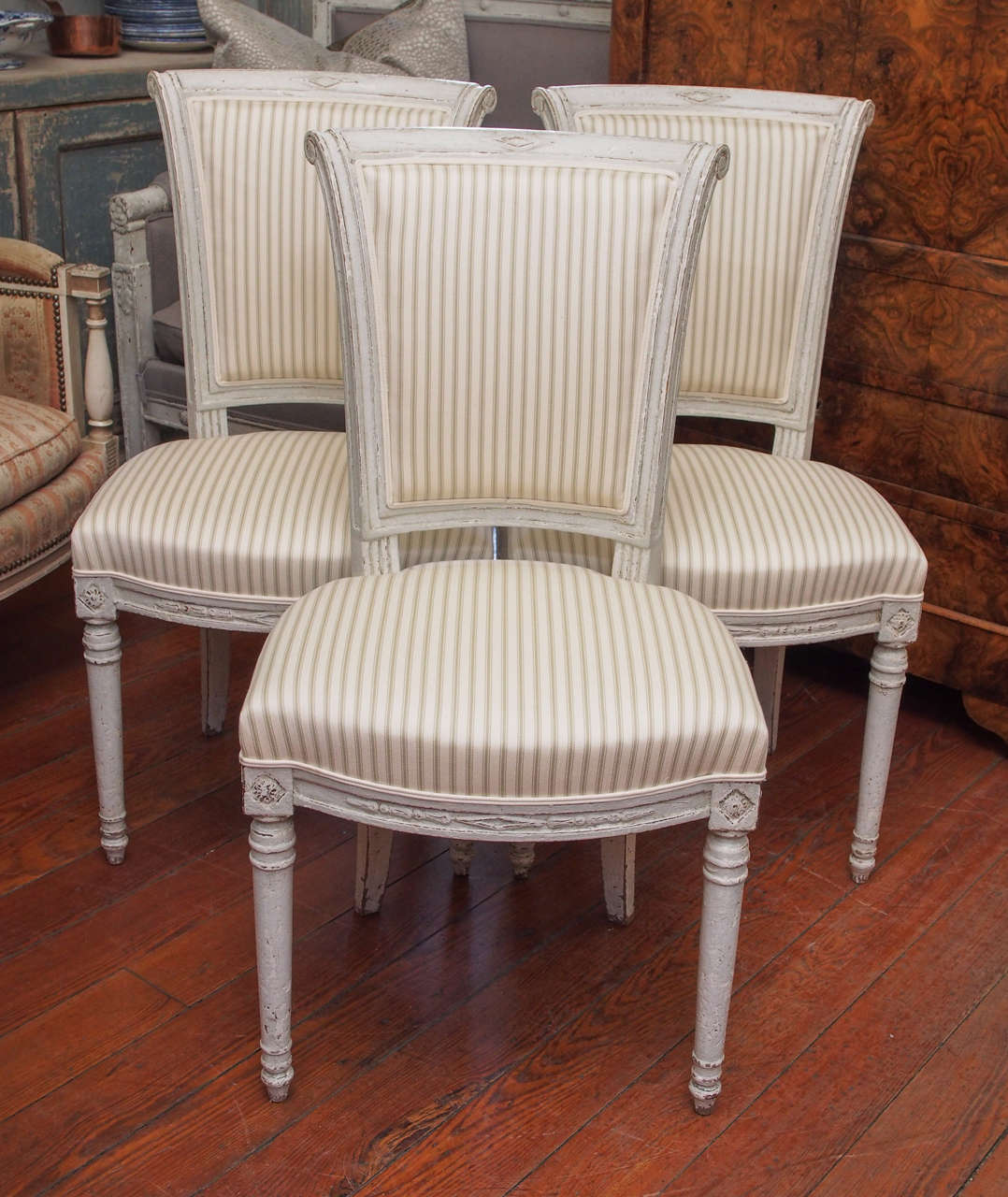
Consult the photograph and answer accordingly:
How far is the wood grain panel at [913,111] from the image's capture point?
211 cm

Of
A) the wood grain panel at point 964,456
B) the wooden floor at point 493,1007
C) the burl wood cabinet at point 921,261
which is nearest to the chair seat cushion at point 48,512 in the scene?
the wooden floor at point 493,1007

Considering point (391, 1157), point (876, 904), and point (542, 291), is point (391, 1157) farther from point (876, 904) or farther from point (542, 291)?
point (542, 291)

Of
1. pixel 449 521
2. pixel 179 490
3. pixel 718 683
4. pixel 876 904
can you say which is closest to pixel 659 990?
pixel 876 904

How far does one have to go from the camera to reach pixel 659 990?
1812 mm

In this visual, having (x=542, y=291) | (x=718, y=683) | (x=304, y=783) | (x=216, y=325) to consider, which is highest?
(x=542, y=291)

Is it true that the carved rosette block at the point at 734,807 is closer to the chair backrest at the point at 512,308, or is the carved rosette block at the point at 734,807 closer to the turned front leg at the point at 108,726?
the chair backrest at the point at 512,308

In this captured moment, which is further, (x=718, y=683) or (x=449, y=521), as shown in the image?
(x=449, y=521)

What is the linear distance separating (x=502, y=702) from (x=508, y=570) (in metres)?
0.27

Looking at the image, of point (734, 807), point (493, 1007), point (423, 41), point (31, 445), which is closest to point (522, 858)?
point (493, 1007)

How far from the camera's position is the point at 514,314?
1.66 m

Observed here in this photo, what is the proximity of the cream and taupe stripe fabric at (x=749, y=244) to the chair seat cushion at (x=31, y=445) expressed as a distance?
1.02 metres

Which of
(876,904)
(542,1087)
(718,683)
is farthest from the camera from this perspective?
(876,904)

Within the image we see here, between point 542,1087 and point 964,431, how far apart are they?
122 cm

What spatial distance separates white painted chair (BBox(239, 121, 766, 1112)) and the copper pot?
198 cm
